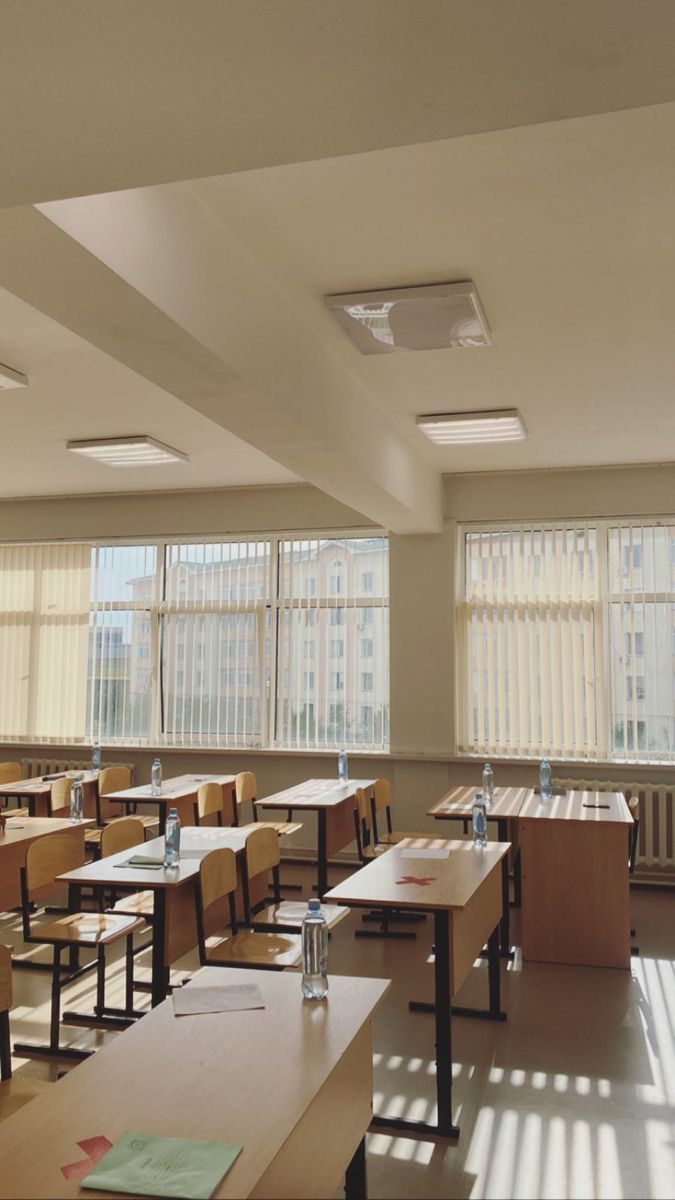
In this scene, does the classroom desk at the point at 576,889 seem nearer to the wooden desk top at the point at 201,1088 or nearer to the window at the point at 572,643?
the window at the point at 572,643

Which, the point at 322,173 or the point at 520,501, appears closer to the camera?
the point at 322,173

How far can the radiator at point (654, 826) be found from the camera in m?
7.21

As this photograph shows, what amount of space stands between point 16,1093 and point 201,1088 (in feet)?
2.87

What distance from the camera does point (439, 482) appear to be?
26.1 feet

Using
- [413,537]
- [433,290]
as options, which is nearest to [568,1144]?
[433,290]

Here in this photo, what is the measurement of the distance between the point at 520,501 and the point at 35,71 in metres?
6.31

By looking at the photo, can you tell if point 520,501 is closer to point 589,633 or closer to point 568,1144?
point 589,633

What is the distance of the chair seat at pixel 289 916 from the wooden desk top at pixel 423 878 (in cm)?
42

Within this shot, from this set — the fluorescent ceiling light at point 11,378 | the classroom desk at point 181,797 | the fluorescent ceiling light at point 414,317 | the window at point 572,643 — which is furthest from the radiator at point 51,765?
the fluorescent ceiling light at point 414,317

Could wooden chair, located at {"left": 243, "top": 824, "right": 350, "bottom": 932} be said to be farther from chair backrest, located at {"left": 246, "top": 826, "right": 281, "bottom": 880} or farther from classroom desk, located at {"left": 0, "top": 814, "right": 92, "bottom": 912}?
classroom desk, located at {"left": 0, "top": 814, "right": 92, "bottom": 912}

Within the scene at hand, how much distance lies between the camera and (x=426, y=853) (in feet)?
15.0

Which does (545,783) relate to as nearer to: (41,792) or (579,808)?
(579,808)

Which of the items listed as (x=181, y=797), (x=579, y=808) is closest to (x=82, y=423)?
(x=181, y=797)

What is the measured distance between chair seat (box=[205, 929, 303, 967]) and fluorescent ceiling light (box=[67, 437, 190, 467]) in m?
3.81
